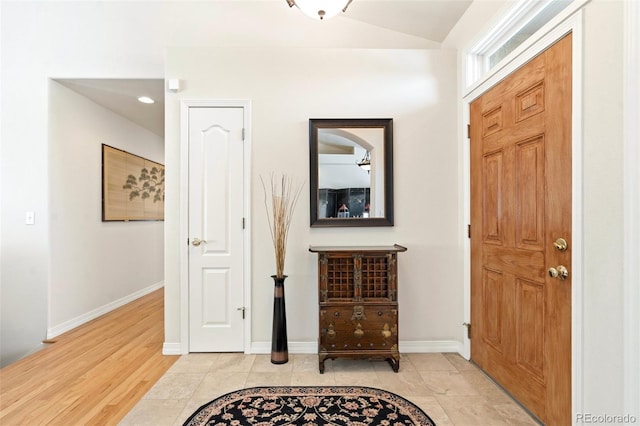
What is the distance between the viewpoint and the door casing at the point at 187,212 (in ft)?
9.18

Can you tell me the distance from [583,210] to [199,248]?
8.73 feet

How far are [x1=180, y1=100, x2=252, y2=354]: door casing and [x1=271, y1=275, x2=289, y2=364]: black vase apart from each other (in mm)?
291

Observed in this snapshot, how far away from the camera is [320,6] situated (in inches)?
83.0

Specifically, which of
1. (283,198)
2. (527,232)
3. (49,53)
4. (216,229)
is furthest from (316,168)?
(49,53)

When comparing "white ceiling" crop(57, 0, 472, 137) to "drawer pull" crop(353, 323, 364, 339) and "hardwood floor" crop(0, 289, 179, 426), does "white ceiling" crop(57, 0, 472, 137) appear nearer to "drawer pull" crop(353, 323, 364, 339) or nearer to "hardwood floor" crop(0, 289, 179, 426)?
"hardwood floor" crop(0, 289, 179, 426)

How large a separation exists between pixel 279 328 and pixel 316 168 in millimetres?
1376

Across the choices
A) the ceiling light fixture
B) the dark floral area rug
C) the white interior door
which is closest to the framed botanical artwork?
the white interior door

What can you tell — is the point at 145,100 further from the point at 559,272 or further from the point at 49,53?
the point at 559,272

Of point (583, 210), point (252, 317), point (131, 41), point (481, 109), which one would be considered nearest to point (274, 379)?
point (252, 317)

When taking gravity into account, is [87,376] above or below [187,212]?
below

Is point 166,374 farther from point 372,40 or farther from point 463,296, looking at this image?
point 372,40

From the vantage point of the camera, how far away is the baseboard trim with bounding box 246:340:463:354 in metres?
2.81

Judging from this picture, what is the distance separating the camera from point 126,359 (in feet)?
8.95

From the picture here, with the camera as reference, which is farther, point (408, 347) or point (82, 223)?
point (82, 223)
